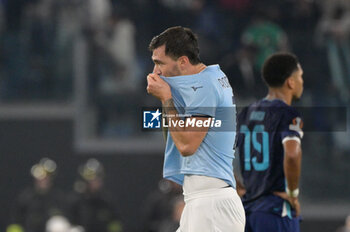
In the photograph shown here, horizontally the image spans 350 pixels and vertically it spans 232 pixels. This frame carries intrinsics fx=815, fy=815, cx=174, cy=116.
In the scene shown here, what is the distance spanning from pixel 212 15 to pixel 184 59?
9.03m

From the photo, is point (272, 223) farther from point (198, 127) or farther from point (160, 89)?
point (160, 89)

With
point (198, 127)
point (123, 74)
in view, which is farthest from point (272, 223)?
point (123, 74)

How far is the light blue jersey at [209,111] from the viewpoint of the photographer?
4.49 meters

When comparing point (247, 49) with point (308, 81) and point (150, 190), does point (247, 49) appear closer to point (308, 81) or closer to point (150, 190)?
point (308, 81)

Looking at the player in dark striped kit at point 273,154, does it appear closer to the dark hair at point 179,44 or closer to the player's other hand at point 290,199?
the player's other hand at point 290,199

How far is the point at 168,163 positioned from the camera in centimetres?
475

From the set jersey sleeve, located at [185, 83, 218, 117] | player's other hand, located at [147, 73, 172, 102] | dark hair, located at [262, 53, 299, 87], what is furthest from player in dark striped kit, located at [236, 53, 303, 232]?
player's other hand, located at [147, 73, 172, 102]

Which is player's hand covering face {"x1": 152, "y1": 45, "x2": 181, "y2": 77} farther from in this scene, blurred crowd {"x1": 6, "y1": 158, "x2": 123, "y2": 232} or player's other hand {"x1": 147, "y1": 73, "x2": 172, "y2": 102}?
blurred crowd {"x1": 6, "y1": 158, "x2": 123, "y2": 232}

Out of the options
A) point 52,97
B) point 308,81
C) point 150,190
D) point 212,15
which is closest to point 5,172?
point 52,97

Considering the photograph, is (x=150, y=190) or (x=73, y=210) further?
(x=150, y=190)

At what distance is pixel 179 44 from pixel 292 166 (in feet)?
4.56

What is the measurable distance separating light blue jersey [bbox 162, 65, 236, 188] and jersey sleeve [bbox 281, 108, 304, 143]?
997 millimetres

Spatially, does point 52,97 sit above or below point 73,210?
above

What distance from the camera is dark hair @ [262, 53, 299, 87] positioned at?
5.82m
